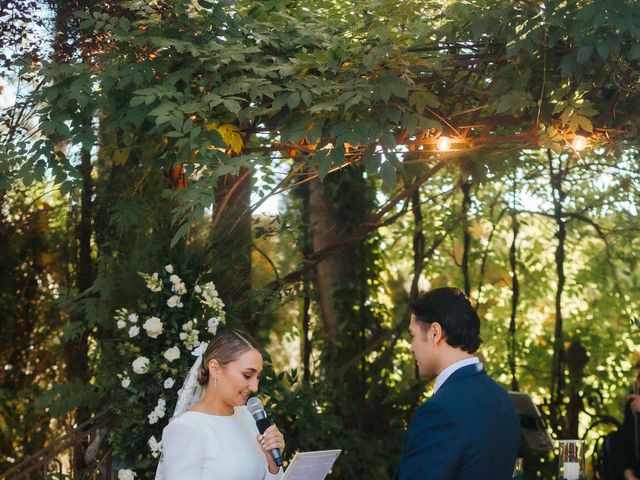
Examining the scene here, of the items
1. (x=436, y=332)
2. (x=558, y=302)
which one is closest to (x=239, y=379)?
(x=436, y=332)

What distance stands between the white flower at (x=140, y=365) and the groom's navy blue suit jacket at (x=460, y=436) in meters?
2.25

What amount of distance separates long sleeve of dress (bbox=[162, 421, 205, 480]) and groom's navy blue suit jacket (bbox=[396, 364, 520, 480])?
751 mm

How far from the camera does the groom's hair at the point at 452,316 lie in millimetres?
2873

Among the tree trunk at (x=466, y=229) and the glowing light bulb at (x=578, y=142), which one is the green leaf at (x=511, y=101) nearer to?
the glowing light bulb at (x=578, y=142)

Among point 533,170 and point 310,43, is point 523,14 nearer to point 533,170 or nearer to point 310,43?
point 310,43

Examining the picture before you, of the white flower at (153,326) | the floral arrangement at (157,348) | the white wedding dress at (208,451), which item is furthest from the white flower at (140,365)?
the white wedding dress at (208,451)

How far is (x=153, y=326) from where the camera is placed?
4773mm

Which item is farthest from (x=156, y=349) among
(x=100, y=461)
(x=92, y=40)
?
(x=92, y=40)

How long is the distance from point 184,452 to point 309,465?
15.9 inches

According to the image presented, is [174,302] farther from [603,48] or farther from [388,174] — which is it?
[603,48]

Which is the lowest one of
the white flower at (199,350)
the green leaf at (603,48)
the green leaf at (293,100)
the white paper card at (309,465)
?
the white paper card at (309,465)

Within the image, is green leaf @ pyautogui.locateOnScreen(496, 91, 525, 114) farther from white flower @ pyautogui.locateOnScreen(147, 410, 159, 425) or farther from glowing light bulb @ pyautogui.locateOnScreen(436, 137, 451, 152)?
white flower @ pyautogui.locateOnScreen(147, 410, 159, 425)

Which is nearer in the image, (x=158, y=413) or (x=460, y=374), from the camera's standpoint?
(x=460, y=374)

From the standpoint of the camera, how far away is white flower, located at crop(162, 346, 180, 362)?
475 cm
